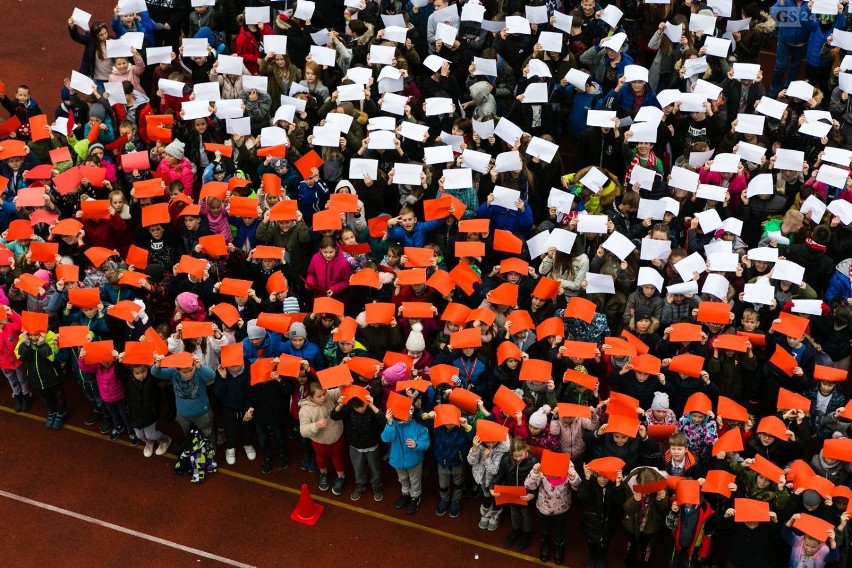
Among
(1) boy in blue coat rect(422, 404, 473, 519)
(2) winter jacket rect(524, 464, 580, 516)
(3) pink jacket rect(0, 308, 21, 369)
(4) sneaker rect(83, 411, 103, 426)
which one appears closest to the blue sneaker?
(1) boy in blue coat rect(422, 404, 473, 519)

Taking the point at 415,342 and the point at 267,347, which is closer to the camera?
the point at 415,342

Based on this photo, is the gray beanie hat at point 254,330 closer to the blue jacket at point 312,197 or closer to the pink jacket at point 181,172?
the blue jacket at point 312,197

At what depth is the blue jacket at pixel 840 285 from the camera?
37.9 feet

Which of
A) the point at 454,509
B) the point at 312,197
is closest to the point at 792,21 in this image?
the point at 312,197

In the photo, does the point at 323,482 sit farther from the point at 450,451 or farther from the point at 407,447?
the point at 450,451

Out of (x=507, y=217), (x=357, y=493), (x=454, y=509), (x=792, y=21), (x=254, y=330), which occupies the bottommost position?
(x=357, y=493)

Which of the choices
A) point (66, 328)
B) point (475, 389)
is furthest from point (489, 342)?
point (66, 328)

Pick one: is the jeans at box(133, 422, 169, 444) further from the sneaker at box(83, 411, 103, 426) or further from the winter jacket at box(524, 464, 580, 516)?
the winter jacket at box(524, 464, 580, 516)

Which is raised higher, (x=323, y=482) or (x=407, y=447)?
(x=407, y=447)

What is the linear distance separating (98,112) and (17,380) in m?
3.94

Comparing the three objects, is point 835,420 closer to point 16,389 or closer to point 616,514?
point 616,514

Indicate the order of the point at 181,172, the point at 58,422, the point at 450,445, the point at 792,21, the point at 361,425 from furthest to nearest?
the point at 792,21 < the point at 181,172 < the point at 58,422 < the point at 361,425 < the point at 450,445

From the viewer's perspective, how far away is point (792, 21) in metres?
15.7

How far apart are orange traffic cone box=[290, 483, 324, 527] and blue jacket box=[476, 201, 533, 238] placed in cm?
394
